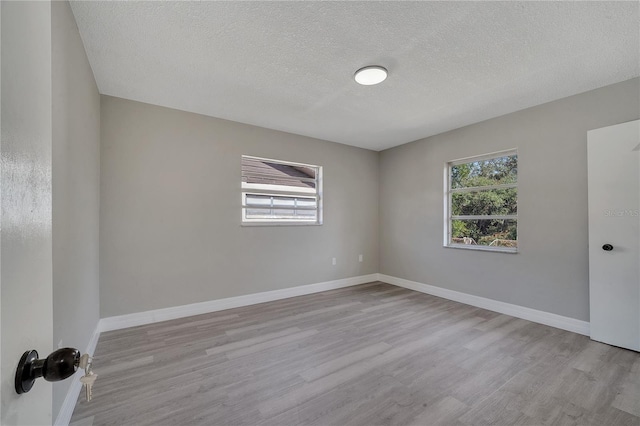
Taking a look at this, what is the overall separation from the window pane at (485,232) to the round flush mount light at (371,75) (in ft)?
8.36

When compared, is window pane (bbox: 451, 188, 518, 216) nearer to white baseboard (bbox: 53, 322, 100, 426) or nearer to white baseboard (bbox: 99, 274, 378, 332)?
white baseboard (bbox: 99, 274, 378, 332)

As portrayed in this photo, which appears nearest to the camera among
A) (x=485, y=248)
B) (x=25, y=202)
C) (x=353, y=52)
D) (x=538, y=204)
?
(x=25, y=202)

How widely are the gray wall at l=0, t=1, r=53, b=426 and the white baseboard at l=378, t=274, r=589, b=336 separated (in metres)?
4.16

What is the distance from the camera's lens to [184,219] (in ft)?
11.3

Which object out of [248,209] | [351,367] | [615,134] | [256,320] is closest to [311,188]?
[248,209]

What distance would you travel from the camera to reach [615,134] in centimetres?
270

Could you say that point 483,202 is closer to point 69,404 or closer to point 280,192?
point 280,192

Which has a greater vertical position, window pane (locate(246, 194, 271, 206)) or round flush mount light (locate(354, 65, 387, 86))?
round flush mount light (locate(354, 65, 387, 86))

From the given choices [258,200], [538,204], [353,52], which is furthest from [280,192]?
[538,204]

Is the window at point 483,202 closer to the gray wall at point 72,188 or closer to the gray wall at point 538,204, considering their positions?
the gray wall at point 538,204

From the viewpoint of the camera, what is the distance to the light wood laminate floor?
1743mm

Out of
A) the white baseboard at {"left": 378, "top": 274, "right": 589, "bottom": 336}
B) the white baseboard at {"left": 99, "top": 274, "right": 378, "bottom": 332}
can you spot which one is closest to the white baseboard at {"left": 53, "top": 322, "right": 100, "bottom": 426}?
the white baseboard at {"left": 99, "top": 274, "right": 378, "bottom": 332}

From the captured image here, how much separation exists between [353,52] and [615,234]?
3.03 meters

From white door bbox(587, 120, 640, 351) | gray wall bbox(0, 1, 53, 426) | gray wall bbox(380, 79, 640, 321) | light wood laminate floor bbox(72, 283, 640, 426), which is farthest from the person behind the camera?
gray wall bbox(380, 79, 640, 321)
